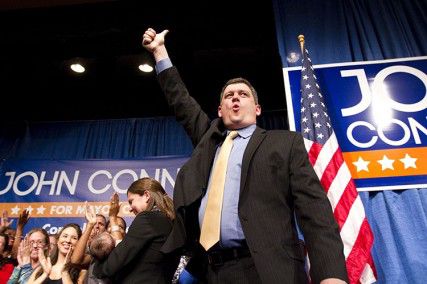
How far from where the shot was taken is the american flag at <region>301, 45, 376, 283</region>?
2049mm

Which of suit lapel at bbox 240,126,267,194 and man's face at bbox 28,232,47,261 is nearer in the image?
suit lapel at bbox 240,126,267,194

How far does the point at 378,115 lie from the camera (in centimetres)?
263

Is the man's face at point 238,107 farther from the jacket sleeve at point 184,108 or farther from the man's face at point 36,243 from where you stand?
the man's face at point 36,243

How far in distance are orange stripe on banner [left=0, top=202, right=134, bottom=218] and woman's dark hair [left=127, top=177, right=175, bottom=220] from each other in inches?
110

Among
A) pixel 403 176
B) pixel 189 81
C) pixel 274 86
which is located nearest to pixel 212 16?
pixel 189 81

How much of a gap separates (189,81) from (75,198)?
7.33ft

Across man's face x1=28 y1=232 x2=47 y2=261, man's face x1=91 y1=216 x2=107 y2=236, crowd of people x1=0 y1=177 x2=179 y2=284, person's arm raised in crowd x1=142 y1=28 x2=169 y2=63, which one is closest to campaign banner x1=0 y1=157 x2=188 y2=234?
man's face x1=91 y1=216 x2=107 y2=236

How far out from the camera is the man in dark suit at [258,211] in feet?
3.47

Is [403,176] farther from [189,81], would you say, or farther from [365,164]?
[189,81]

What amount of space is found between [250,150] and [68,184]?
4194 millimetres

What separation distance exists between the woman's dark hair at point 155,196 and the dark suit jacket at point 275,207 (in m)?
0.60

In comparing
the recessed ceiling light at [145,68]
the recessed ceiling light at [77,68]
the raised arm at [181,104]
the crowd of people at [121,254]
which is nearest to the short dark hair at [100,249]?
the crowd of people at [121,254]

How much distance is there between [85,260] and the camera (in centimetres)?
266

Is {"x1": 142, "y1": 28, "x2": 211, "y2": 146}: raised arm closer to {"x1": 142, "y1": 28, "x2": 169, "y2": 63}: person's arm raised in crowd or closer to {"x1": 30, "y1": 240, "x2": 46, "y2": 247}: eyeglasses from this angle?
{"x1": 142, "y1": 28, "x2": 169, "y2": 63}: person's arm raised in crowd
